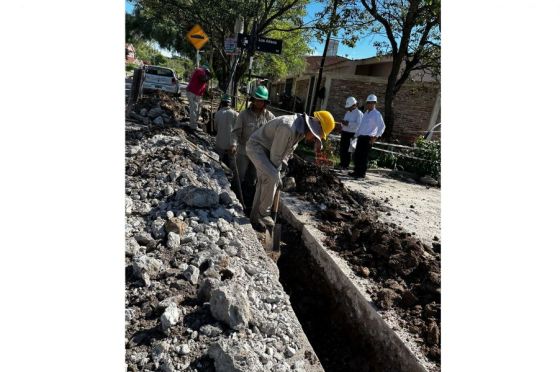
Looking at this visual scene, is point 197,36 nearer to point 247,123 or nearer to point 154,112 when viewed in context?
point 154,112

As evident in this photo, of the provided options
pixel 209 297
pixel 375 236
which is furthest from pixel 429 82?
pixel 209 297

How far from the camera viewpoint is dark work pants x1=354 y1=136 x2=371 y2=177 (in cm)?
736

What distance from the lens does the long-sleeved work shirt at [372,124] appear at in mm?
7227

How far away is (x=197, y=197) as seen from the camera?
4.04 meters

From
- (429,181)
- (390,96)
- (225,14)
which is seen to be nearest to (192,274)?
(429,181)

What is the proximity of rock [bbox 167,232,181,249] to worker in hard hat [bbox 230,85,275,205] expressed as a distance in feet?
8.66

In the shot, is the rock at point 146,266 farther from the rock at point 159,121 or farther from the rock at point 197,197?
the rock at point 159,121

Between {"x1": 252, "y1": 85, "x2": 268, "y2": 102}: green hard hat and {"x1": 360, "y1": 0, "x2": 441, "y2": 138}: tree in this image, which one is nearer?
{"x1": 252, "y1": 85, "x2": 268, "y2": 102}: green hard hat

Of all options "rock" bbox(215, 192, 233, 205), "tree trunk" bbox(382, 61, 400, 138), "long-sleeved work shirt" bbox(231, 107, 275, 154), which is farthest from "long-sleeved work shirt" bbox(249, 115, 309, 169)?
"tree trunk" bbox(382, 61, 400, 138)

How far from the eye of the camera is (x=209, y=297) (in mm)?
2553

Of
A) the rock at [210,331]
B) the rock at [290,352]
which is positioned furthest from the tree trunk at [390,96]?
the rock at [210,331]

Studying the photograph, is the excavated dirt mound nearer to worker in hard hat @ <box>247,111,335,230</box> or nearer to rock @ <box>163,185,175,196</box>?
worker in hard hat @ <box>247,111,335,230</box>

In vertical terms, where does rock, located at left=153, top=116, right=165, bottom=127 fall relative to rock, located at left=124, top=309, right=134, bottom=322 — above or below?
above

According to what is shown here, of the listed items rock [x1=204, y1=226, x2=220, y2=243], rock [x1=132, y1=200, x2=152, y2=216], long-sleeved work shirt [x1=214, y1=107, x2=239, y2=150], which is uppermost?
long-sleeved work shirt [x1=214, y1=107, x2=239, y2=150]
